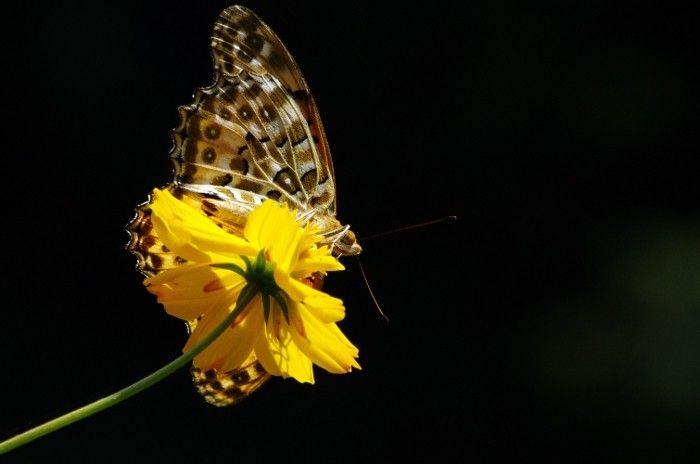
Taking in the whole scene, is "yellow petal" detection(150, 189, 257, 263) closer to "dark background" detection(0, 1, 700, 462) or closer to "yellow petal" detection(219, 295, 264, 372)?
"yellow petal" detection(219, 295, 264, 372)

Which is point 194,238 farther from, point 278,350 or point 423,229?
point 423,229

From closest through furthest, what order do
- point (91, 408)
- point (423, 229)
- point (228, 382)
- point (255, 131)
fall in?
point (91, 408) < point (228, 382) < point (255, 131) < point (423, 229)

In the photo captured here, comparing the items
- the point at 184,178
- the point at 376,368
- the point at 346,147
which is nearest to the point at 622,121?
the point at 346,147

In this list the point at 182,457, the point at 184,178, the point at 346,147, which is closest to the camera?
the point at 184,178

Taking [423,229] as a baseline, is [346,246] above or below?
above

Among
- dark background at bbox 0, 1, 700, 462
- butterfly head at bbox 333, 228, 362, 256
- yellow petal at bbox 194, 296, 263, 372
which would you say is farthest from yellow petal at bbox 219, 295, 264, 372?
dark background at bbox 0, 1, 700, 462

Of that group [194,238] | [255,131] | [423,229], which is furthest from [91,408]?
[423,229]

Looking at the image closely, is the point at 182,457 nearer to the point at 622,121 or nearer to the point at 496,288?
the point at 496,288
